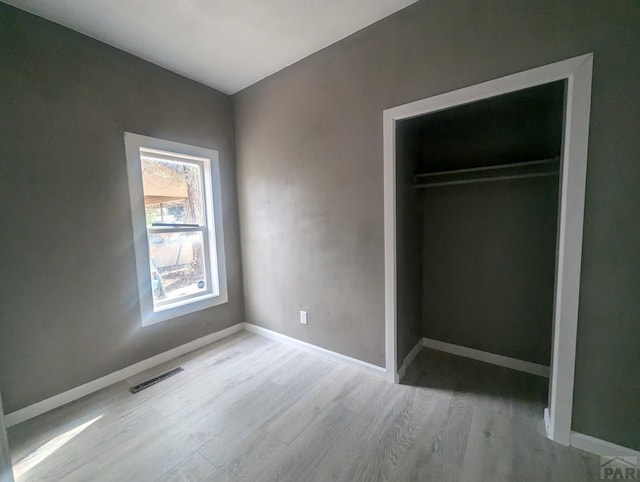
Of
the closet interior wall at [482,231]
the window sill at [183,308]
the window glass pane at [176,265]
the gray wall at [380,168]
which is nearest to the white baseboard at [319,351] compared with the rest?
the gray wall at [380,168]

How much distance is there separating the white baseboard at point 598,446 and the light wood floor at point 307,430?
49 millimetres

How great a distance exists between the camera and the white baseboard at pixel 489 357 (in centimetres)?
215

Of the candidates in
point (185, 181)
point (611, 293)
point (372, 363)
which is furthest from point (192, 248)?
point (611, 293)

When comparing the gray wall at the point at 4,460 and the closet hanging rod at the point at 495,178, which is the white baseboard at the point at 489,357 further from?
the gray wall at the point at 4,460

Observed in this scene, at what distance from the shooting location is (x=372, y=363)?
2223 mm

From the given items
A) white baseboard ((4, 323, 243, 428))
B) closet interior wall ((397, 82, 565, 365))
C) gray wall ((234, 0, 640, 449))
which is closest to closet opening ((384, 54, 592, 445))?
closet interior wall ((397, 82, 565, 365))

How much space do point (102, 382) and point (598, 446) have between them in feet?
11.3

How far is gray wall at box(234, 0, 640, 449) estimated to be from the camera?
4.21ft

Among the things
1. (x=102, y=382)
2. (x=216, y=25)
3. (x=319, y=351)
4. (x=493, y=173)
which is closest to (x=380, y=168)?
(x=493, y=173)

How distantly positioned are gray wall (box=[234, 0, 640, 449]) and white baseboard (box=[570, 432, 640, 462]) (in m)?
0.04

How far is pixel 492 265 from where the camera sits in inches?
92.0

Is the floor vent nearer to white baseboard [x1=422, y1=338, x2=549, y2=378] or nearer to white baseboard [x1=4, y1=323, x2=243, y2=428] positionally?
white baseboard [x1=4, y1=323, x2=243, y2=428]

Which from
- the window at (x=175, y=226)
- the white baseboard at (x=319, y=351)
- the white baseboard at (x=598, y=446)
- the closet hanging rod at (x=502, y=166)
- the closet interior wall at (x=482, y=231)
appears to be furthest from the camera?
the window at (x=175, y=226)

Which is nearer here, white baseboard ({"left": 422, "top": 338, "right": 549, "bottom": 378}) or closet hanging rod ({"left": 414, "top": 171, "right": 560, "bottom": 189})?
closet hanging rod ({"left": 414, "top": 171, "right": 560, "bottom": 189})
